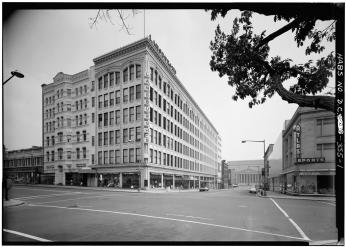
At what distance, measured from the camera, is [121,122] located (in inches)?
1721

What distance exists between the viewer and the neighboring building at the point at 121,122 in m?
41.4

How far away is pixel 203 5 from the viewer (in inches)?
301

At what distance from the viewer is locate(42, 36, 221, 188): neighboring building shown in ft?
136

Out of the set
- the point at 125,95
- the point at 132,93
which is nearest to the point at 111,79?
the point at 125,95

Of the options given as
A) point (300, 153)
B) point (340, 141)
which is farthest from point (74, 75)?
point (340, 141)

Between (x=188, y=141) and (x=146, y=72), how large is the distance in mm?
30052

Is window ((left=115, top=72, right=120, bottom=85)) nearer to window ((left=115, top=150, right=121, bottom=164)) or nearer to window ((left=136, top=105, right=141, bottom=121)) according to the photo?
window ((left=136, top=105, right=141, bottom=121))

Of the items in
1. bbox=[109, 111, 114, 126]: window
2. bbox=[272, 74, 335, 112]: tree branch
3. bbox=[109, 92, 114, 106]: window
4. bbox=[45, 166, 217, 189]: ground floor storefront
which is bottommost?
bbox=[45, 166, 217, 189]: ground floor storefront

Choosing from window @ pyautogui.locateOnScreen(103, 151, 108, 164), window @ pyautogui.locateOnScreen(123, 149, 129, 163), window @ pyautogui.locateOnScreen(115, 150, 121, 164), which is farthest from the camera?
window @ pyautogui.locateOnScreen(103, 151, 108, 164)

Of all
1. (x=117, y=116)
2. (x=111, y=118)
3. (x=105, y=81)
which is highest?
(x=105, y=81)

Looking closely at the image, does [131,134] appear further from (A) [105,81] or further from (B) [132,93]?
(A) [105,81]

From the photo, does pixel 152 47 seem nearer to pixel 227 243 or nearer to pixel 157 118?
pixel 157 118

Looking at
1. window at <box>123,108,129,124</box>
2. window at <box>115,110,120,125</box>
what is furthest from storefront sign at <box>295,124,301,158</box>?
window at <box>115,110,120,125</box>

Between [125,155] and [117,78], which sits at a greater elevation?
[117,78]
